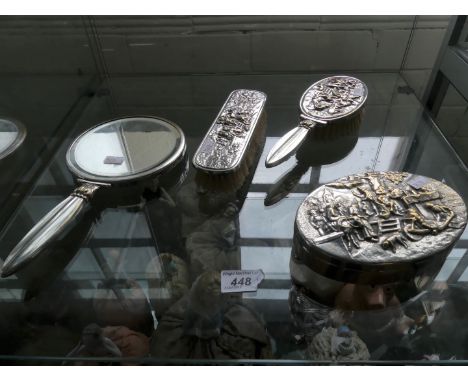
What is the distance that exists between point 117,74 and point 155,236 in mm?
914

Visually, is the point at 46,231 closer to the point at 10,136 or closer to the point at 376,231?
the point at 10,136

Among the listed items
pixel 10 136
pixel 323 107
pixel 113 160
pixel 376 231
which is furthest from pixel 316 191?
pixel 10 136

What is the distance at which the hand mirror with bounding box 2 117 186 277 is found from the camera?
81 cm

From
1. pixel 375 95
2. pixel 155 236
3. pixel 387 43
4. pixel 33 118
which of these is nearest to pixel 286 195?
pixel 155 236

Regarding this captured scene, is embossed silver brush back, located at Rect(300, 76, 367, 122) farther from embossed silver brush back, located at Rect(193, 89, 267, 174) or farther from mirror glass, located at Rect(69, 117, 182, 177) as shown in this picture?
mirror glass, located at Rect(69, 117, 182, 177)

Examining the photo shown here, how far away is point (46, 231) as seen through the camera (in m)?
0.82

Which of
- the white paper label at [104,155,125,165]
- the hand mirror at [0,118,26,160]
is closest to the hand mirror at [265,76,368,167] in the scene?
the white paper label at [104,155,125,165]

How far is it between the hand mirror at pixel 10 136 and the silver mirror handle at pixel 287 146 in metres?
0.82

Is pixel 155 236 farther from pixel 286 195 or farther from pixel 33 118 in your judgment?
pixel 33 118

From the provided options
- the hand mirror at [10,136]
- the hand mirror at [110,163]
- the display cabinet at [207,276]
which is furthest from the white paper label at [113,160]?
the hand mirror at [10,136]

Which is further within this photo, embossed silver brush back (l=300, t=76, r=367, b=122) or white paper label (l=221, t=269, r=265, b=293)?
embossed silver brush back (l=300, t=76, r=367, b=122)

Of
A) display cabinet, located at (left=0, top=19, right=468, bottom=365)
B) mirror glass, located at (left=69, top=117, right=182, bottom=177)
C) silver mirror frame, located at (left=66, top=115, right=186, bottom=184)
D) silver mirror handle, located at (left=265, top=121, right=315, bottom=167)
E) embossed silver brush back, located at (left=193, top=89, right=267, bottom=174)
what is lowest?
display cabinet, located at (left=0, top=19, right=468, bottom=365)

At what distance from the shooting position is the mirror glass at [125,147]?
1.02m

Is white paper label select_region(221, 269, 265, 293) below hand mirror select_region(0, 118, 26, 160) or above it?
below
